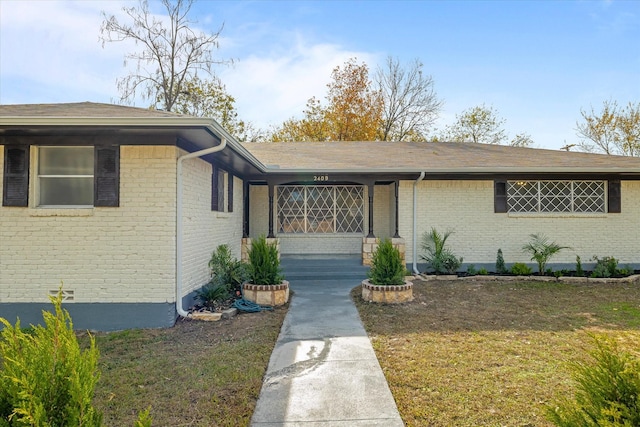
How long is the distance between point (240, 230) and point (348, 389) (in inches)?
280

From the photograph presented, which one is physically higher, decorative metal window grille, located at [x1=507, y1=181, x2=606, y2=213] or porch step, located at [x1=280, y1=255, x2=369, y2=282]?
decorative metal window grille, located at [x1=507, y1=181, x2=606, y2=213]

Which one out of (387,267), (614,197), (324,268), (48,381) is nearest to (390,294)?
(387,267)

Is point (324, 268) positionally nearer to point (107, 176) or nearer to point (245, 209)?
point (245, 209)

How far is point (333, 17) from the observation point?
38.3 ft

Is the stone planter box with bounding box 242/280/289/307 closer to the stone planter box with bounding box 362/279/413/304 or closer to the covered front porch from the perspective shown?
the stone planter box with bounding box 362/279/413/304

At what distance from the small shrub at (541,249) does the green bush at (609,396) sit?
8.27 metres

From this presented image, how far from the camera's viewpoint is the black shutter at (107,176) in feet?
17.5

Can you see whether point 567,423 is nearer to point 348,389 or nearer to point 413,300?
point 348,389

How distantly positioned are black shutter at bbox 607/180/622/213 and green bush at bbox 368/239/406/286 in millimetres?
6634

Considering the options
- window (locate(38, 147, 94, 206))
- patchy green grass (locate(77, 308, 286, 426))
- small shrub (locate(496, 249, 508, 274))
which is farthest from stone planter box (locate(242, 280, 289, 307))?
small shrub (locate(496, 249, 508, 274))

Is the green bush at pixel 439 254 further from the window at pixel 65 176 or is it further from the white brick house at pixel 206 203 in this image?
the window at pixel 65 176

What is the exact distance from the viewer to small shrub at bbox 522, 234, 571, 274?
9078 mm

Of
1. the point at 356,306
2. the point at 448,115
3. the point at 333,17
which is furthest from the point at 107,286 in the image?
the point at 448,115

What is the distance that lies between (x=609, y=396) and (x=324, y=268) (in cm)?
779
